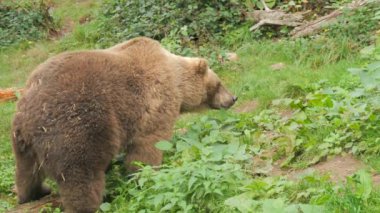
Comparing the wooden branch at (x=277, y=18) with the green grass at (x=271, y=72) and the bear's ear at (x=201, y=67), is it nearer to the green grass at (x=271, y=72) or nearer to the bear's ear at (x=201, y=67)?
the green grass at (x=271, y=72)

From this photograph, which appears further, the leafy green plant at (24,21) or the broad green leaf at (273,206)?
the leafy green plant at (24,21)

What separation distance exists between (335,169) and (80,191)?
2.09m

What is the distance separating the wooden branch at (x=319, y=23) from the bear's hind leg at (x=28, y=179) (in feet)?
16.6

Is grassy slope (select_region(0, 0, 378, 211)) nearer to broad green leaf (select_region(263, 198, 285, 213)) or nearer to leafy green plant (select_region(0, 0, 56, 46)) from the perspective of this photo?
leafy green plant (select_region(0, 0, 56, 46))

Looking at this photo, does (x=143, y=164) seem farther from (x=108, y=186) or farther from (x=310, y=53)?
(x=310, y=53)

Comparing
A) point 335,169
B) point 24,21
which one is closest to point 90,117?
point 335,169

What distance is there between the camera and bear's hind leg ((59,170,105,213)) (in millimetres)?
5352

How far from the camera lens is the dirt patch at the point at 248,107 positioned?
783cm

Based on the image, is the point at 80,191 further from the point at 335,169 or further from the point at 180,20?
the point at 180,20

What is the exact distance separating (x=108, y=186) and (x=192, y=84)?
59.3 inches

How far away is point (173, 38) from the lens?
33.8 feet

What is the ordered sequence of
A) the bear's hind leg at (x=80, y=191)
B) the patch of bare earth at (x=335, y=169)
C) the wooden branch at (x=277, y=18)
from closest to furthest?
the patch of bare earth at (x=335, y=169), the bear's hind leg at (x=80, y=191), the wooden branch at (x=277, y=18)

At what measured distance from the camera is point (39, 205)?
5992 millimetres

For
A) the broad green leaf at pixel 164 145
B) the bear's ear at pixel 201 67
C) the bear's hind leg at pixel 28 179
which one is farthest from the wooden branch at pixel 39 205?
the bear's ear at pixel 201 67
